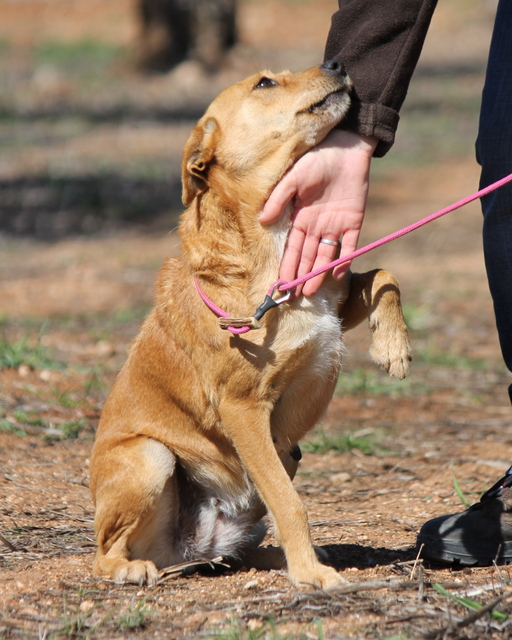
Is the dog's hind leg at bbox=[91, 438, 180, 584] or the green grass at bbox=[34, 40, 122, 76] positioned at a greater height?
the green grass at bbox=[34, 40, 122, 76]

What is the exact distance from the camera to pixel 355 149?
3.19 metres

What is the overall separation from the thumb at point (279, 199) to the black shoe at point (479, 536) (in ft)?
4.33

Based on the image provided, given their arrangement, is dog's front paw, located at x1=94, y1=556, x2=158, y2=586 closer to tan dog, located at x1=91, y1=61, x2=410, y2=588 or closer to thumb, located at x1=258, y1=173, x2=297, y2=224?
tan dog, located at x1=91, y1=61, x2=410, y2=588

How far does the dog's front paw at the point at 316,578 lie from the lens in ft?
9.20

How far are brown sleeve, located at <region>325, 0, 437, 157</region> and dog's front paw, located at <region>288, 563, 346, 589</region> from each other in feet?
5.11

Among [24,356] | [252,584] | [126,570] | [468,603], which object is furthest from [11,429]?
[468,603]

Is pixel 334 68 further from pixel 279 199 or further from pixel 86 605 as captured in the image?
pixel 86 605

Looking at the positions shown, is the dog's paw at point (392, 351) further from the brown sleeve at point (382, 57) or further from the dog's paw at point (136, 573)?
the dog's paw at point (136, 573)

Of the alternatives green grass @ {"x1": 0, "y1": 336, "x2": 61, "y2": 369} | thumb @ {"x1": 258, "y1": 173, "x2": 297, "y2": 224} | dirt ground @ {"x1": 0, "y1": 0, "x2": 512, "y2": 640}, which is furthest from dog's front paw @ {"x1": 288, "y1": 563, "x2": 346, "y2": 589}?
green grass @ {"x1": 0, "y1": 336, "x2": 61, "y2": 369}

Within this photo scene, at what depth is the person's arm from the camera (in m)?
3.17

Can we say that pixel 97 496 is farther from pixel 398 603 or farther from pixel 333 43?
pixel 333 43

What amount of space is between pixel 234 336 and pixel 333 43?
A: 129cm

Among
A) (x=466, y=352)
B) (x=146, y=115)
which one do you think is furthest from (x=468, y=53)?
(x=466, y=352)

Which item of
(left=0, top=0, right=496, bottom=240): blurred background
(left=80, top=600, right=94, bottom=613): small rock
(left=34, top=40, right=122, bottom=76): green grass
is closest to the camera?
(left=80, top=600, right=94, bottom=613): small rock
